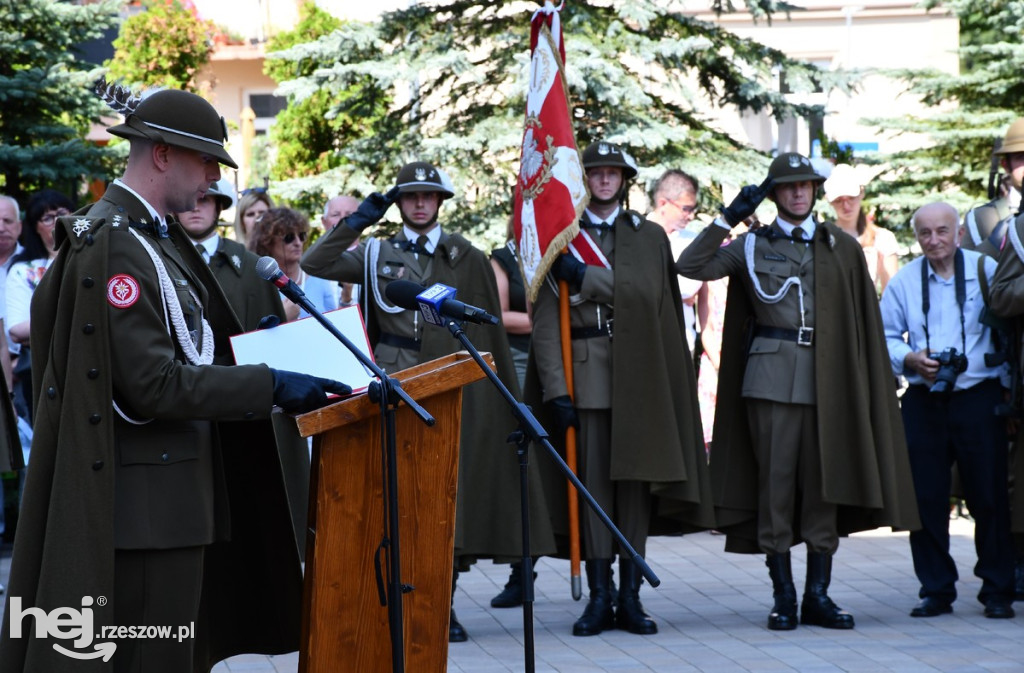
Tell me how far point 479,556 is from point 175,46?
47.5 feet

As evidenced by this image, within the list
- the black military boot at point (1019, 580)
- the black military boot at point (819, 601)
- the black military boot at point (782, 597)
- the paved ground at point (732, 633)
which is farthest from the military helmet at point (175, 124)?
the black military boot at point (1019, 580)

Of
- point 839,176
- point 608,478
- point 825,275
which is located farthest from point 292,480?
point 839,176

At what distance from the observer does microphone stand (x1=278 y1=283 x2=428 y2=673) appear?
4.22 meters

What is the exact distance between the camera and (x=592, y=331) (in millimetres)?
7414

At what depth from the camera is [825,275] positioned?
744 cm

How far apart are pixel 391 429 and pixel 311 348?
15.6 inches

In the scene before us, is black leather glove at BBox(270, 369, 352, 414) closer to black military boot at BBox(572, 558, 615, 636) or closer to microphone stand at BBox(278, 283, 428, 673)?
microphone stand at BBox(278, 283, 428, 673)

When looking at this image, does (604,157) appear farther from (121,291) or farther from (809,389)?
(121,291)

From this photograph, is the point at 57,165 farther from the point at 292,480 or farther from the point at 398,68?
the point at 292,480

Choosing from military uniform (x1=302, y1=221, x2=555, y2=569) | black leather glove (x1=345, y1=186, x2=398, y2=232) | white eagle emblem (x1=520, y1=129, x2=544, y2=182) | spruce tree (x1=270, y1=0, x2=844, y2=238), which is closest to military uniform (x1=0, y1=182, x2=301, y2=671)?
black leather glove (x1=345, y1=186, x2=398, y2=232)

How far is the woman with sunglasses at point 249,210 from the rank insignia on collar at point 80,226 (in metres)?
5.06

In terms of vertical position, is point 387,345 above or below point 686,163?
below

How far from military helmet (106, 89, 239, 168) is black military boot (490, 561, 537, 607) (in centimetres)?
423

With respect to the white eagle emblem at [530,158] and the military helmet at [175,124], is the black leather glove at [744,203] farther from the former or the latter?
the military helmet at [175,124]
